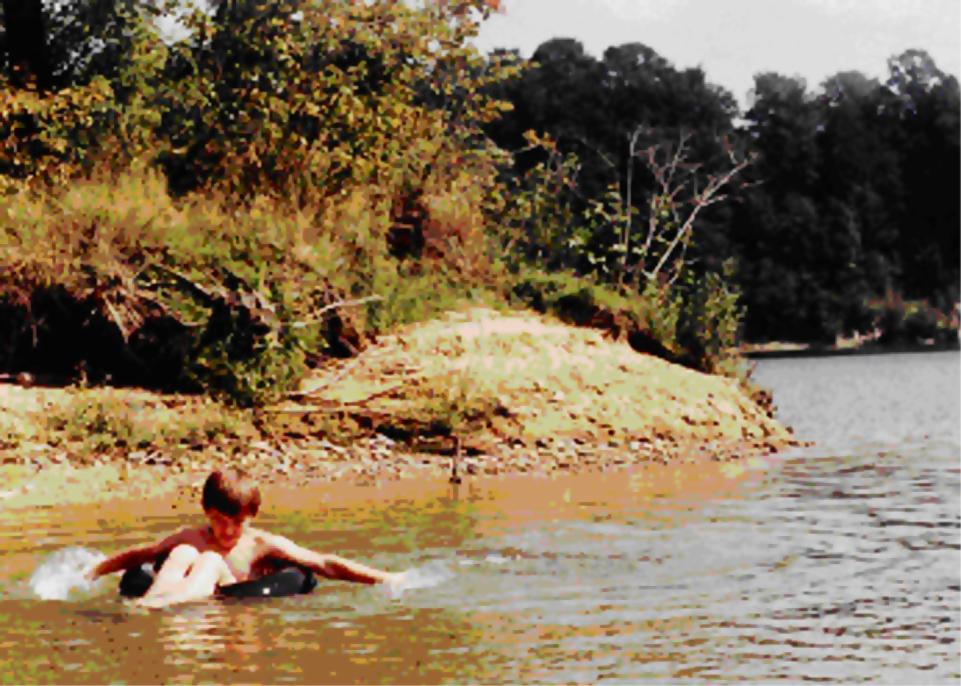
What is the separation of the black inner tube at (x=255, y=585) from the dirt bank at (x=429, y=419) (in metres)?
6.28

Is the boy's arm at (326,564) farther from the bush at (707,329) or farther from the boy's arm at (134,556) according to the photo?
the bush at (707,329)

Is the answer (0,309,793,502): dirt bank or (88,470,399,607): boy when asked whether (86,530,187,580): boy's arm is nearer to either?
(88,470,399,607): boy

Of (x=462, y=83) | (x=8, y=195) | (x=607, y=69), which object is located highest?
(x=607, y=69)

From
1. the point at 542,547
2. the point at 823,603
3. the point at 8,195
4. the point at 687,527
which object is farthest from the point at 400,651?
the point at 8,195

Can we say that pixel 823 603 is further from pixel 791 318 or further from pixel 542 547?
pixel 791 318

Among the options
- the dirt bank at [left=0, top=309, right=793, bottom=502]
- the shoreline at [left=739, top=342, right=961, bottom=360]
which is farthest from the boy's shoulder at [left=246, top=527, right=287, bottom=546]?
the shoreline at [left=739, top=342, right=961, bottom=360]

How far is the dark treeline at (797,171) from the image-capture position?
8881 centimetres

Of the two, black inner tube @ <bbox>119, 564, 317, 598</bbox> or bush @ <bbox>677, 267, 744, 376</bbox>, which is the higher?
bush @ <bbox>677, 267, 744, 376</bbox>

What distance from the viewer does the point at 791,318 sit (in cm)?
9538

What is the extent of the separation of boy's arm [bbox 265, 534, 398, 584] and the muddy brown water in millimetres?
139

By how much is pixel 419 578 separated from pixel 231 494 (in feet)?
5.03

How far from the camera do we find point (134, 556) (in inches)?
525

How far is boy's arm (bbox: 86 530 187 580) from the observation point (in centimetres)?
1320

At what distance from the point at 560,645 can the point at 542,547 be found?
4438mm
